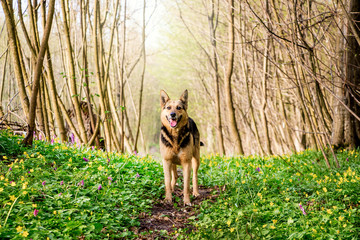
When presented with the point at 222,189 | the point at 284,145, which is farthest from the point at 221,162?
the point at 284,145

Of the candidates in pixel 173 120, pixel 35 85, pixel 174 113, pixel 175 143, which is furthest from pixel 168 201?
pixel 35 85

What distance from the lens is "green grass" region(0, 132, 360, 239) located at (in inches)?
131

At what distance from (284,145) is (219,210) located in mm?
9789

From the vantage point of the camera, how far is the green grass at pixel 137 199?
3.33m

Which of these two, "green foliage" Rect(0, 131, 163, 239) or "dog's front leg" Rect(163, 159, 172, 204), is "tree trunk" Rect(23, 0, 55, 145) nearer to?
"green foliage" Rect(0, 131, 163, 239)

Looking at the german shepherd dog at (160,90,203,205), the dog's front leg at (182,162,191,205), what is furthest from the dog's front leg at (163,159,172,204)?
the dog's front leg at (182,162,191,205)

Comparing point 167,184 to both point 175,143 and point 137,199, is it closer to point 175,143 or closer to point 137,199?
point 137,199

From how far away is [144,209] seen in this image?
14.8 ft

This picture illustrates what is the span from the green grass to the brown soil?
5.0 inches

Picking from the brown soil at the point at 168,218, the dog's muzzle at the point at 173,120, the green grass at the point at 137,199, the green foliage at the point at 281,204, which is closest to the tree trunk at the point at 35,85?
the green grass at the point at 137,199

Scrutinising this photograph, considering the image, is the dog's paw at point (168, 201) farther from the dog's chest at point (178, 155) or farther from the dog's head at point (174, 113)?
the dog's head at point (174, 113)

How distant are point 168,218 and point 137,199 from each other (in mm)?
580

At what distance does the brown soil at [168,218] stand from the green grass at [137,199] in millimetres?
126

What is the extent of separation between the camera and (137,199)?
4711 millimetres
